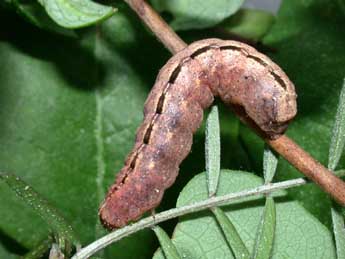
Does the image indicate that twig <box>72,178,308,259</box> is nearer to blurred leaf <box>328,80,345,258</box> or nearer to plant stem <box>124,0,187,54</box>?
blurred leaf <box>328,80,345,258</box>

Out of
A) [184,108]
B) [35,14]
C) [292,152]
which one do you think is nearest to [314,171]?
[292,152]

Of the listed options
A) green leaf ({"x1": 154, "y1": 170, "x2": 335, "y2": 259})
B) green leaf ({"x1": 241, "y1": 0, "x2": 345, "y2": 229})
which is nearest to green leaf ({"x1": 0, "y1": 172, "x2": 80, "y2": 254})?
green leaf ({"x1": 154, "y1": 170, "x2": 335, "y2": 259})

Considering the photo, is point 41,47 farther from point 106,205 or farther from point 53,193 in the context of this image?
point 106,205

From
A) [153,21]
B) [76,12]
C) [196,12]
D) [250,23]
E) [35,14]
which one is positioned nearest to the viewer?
[76,12]

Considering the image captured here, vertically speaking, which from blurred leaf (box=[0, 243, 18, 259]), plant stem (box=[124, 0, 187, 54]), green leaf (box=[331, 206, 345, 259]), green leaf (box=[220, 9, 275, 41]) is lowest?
green leaf (box=[220, 9, 275, 41])

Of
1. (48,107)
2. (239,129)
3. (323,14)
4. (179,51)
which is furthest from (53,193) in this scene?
(323,14)

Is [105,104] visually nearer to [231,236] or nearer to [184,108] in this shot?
[184,108]

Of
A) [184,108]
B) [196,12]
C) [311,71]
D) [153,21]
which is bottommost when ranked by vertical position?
[311,71]
